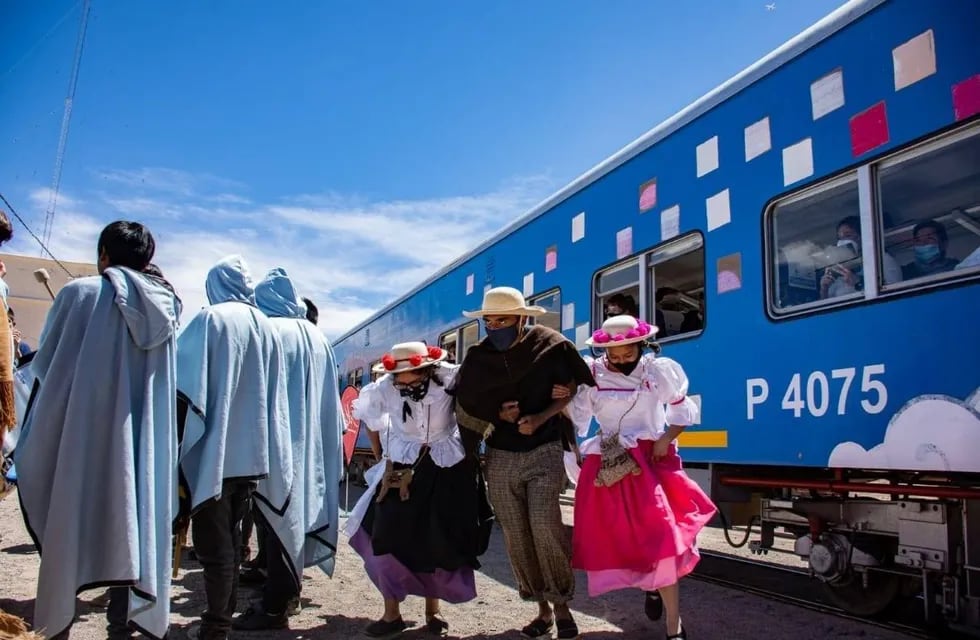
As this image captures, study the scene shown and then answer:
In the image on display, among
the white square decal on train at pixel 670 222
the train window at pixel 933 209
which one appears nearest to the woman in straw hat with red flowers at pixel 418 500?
the white square decal on train at pixel 670 222

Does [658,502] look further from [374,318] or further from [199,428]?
[374,318]

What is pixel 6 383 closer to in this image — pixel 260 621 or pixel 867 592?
pixel 260 621

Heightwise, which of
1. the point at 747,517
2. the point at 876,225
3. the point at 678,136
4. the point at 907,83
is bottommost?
the point at 747,517

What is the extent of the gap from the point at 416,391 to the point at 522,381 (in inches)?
24.2

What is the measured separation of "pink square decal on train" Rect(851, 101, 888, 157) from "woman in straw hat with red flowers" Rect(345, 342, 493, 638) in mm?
2510

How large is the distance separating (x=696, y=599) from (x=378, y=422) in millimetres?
2379

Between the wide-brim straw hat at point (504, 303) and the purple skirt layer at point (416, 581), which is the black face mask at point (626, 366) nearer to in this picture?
the wide-brim straw hat at point (504, 303)

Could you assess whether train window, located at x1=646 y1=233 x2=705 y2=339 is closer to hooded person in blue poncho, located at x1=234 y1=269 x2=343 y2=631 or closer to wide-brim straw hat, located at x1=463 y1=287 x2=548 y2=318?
wide-brim straw hat, located at x1=463 y1=287 x2=548 y2=318

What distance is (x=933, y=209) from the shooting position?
12.9 ft

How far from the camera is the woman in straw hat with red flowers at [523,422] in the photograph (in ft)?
12.5

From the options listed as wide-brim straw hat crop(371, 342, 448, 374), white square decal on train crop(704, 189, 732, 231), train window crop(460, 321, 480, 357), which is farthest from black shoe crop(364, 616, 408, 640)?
train window crop(460, 321, 480, 357)

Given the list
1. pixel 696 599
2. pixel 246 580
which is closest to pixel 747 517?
pixel 696 599

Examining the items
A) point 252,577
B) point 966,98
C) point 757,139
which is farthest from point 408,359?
point 966,98

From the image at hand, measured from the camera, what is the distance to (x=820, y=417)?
14.0 feet
